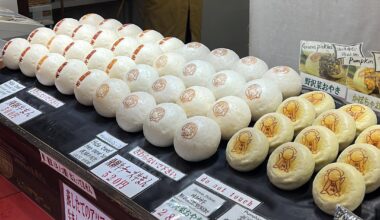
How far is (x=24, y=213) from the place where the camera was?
1456 mm

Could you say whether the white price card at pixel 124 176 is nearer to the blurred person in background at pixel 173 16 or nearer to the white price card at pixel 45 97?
the white price card at pixel 45 97

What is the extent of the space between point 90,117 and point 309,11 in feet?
4.11

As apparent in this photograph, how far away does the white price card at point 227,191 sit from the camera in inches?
36.2

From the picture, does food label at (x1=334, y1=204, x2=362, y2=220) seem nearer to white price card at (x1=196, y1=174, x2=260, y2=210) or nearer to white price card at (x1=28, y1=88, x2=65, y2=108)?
white price card at (x1=196, y1=174, x2=260, y2=210)

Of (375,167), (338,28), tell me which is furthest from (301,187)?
(338,28)

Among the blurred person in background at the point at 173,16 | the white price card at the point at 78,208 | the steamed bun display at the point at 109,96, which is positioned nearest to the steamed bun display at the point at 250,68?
the steamed bun display at the point at 109,96

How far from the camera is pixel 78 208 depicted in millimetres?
1270

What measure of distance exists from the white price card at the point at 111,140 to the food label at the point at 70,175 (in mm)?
121

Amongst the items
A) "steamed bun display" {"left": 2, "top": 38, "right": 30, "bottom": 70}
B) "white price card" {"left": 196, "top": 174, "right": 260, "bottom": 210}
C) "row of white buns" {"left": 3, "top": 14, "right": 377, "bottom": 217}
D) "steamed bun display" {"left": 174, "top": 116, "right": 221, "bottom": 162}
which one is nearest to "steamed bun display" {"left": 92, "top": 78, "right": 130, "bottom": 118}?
"row of white buns" {"left": 3, "top": 14, "right": 377, "bottom": 217}

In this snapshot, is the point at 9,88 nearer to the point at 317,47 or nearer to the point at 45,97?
the point at 45,97

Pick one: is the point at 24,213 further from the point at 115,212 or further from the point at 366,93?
the point at 366,93

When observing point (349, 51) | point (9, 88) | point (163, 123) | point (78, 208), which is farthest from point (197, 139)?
point (9, 88)

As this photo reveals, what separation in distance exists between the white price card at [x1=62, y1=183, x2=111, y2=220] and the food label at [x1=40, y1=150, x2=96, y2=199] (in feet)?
0.19

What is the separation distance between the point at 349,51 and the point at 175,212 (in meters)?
0.73
